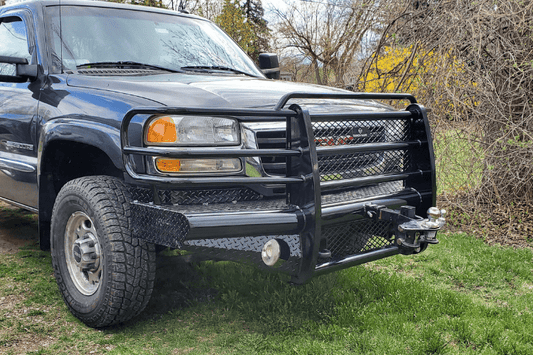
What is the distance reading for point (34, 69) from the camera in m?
3.66

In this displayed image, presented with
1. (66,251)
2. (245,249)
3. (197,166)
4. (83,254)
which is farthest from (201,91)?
(66,251)

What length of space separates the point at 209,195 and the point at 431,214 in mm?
1283

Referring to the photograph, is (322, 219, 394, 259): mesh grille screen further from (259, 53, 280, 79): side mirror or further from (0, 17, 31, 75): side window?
(0, 17, 31, 75): side window

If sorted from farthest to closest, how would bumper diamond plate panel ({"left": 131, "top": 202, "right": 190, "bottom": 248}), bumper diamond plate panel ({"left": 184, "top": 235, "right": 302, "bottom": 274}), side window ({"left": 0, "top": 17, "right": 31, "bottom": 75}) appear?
1. side window ({"left": 0, "top": 17, "right": 31, "bottom": 75})
2. bumper diamond plate panel ({"left": 184, "top": 235, "right": 302, "bottom": 274})
3. bumper diamond plate panel ({"left": 131, "top": 202, "right": 190, "bottom": 248})

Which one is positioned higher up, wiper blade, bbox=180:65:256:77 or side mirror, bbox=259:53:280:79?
side mirror, bbox=259:53:280:79

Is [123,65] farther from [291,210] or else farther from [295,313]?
[295,313]

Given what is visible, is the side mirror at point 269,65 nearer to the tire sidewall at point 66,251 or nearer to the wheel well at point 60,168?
the wheel well at point 60,168

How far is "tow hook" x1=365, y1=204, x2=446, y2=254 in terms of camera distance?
289 cm

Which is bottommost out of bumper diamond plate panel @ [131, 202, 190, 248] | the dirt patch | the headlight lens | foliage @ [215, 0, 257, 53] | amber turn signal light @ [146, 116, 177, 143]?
the dirt patch

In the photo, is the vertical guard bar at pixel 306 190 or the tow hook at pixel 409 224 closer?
the vertical guard bar at pixel 306 190

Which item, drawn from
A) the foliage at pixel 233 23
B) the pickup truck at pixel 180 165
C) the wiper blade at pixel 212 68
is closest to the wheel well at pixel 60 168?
the pickup truck at pixel 180 165

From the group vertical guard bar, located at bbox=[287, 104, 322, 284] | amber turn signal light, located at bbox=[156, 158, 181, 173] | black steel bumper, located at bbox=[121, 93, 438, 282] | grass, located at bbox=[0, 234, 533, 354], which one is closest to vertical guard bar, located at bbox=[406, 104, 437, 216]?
black steel bumper, located at bbox=[121, 93, 438, 282]

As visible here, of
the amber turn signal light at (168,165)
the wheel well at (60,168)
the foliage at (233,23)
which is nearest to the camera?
the amber turn signal light at (168,165)

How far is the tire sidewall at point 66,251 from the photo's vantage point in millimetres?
2932
